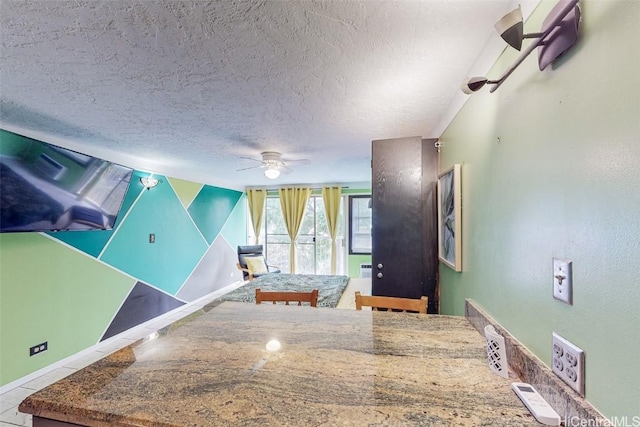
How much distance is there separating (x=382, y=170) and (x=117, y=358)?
1.89m

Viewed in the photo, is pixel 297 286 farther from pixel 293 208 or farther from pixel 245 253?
pixel 293 208

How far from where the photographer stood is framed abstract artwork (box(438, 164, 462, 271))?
1629 millimetres

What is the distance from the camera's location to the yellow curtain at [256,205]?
250 inches


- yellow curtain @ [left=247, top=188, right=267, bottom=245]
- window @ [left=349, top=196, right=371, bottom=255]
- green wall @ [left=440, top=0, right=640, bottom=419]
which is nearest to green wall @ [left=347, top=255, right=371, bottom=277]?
window @ [left=349, top=196, right=371, bottom=255]

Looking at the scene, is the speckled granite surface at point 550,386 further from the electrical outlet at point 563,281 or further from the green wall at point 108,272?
the green wall at point 108,272

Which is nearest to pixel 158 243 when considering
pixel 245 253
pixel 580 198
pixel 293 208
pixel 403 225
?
pixel 245 253

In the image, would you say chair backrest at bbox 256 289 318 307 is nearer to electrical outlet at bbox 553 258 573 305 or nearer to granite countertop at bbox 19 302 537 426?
granite countertop at bbox 19 302 537 426

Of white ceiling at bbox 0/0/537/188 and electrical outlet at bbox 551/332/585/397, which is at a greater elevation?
white ceiling at bbox 0/0/537/188

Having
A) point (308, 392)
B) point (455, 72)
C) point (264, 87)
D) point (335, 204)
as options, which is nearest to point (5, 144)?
point (264, 87)

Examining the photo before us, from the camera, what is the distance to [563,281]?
2.45 feet

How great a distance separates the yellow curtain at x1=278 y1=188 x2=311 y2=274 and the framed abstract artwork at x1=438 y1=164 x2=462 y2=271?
4169 mm

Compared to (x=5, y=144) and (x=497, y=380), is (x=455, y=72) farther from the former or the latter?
(x=5, y=144)
